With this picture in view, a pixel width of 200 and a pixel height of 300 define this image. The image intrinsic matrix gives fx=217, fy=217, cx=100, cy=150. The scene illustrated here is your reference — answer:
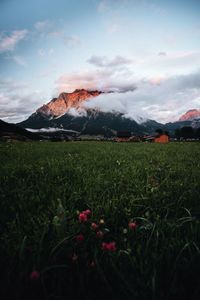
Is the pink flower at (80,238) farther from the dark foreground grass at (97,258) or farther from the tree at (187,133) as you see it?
the tree at (187,133)

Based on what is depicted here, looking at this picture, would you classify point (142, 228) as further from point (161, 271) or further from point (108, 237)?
point (161, 271)

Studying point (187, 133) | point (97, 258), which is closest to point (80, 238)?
point (97, 258)

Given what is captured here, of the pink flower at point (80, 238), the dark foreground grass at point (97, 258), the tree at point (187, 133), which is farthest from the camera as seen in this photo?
the tree at point (187, 133)

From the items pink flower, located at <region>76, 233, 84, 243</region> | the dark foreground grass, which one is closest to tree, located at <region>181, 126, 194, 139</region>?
the dark foreground grass

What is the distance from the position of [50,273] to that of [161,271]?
84 cm

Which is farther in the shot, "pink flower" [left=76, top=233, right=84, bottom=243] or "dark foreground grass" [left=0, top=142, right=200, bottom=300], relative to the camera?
"pink flower" [left=76, top=233, right=84, bottom=243]

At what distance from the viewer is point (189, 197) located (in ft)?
11.3

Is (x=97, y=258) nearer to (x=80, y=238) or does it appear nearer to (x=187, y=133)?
(x=80, y=238)

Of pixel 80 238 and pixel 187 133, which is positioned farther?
pixel 187 133

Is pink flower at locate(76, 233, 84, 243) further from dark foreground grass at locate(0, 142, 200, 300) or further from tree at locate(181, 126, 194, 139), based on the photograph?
tree at locate(181, 126, 194, 139)

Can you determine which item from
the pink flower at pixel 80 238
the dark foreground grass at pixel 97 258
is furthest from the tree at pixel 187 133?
the pink flower at pixel 80 238

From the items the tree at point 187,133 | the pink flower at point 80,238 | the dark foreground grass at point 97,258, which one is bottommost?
the dark foreground grass at point 97,258

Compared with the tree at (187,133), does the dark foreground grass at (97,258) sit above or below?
below

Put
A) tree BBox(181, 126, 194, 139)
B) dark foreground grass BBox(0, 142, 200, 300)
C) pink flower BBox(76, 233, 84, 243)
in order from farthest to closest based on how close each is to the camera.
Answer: tree BBox(181, 126, 194, 139), pink flower BBox(76, 233, 84, 243), dark foreground grass BBox(0, 142, 200, 300)
